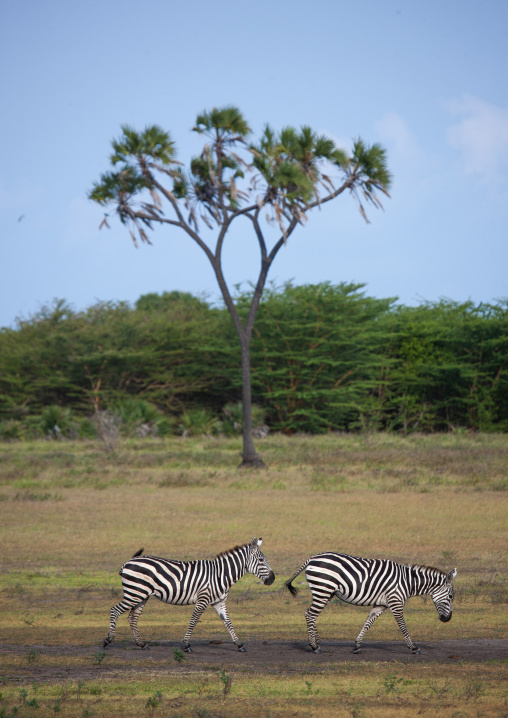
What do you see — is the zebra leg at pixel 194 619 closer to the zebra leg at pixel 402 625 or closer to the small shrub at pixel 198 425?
the zebra leg at pixel 402 625

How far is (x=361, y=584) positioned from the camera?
6.79 metres

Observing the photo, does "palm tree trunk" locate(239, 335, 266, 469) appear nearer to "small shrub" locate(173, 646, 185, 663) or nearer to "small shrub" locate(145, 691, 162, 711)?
"small shrub" locate(173, 646, 185, 663)

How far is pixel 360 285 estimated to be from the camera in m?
33.4

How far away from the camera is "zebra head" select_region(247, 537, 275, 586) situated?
6949 mm

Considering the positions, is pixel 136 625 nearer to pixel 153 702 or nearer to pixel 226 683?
pixel 226 683

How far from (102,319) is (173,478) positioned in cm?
1786

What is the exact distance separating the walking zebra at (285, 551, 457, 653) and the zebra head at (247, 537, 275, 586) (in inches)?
9.9

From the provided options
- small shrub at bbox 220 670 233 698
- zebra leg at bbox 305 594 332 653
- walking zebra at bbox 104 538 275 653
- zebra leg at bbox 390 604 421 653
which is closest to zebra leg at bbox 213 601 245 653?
walking zebra at bbox 104 538 275 653

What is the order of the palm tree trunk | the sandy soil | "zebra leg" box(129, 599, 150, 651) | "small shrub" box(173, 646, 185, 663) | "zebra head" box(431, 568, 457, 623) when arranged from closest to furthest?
the sandy soil < "small shrub" box(173, 646, 185, 663) < "zebra leg" box(129, 599, 150, 651) < "zebra head" box(431, 568, 457, 623) < the palm tree trunk

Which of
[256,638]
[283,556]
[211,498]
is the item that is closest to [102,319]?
[211,498]

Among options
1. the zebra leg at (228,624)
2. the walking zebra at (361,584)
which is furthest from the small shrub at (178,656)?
the walking zebra at (361,584)

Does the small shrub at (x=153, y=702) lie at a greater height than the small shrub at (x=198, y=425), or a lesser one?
lesser

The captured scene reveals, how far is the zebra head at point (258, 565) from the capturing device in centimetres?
695

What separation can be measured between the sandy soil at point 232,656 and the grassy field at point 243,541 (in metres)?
0.05
